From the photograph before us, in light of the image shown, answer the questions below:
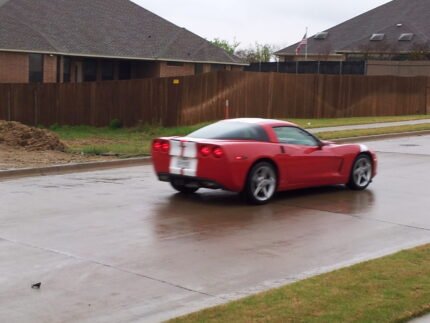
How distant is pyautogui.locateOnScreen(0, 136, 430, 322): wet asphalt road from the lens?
6566mm

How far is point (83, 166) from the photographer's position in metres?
16.5

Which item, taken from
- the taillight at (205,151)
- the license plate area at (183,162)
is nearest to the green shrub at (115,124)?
the license plate area at (183,162)

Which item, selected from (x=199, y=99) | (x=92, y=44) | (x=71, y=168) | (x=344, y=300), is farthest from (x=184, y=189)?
(x=92, y=44)

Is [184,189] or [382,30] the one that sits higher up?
[382,30]

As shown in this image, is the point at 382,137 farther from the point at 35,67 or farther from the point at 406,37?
the point at 406,37

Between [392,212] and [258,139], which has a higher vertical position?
[258,139]

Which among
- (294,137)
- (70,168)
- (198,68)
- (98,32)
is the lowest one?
(70,168)

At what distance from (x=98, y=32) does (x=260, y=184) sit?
104 feet

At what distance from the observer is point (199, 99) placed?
88.4 ft

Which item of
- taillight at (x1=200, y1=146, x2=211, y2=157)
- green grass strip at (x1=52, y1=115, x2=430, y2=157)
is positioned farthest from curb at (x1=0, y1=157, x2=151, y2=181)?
taillight at (x1=200, y1=146, x2=211, y2=157)

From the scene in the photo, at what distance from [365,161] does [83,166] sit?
6.42 metres

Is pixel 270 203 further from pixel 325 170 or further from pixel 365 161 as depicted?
pixel 365 161

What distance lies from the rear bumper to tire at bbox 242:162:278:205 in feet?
1.57

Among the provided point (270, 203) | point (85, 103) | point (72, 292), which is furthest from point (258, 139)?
point (85, 103)
